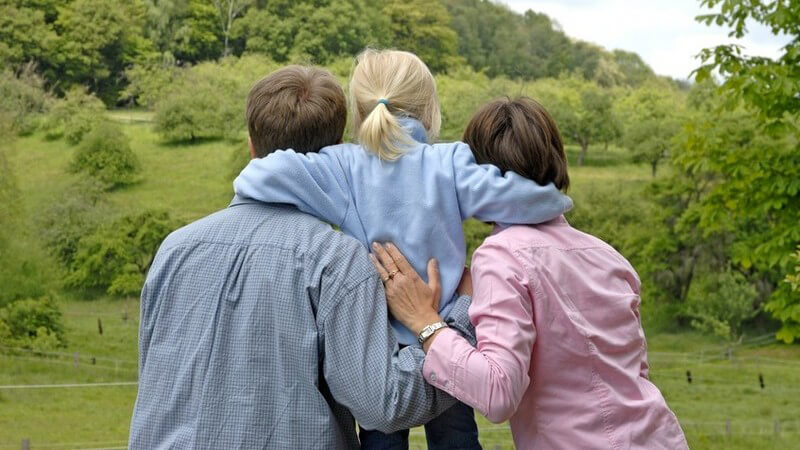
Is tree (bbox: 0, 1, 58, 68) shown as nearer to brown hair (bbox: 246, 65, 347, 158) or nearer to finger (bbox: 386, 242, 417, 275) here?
brown hair (bbox: 246, 65, 347, 158)

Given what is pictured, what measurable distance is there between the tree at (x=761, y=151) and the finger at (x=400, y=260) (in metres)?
4.45

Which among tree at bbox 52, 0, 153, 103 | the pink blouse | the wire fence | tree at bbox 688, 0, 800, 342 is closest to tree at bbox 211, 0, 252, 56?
tree at bbox 52, 0, 153, 103

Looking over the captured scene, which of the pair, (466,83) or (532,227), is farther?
(466,83)

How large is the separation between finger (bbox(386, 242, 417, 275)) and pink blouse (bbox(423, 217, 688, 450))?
11 cm

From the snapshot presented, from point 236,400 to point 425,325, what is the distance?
0.31 m

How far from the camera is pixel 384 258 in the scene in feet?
5.46

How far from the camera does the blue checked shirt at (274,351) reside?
1.56m

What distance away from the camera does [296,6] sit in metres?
21.0

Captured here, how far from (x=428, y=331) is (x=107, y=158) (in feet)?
58.1

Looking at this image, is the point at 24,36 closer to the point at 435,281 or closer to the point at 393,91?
the point at 393,91

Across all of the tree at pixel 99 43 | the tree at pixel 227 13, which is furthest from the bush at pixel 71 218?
the tree at pixel 227 13

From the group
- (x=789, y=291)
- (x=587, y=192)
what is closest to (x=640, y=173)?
(x=587, y=192)

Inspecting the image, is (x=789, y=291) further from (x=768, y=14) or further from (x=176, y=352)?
→ (x=176, y=352)

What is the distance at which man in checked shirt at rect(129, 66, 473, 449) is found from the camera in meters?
1.56
